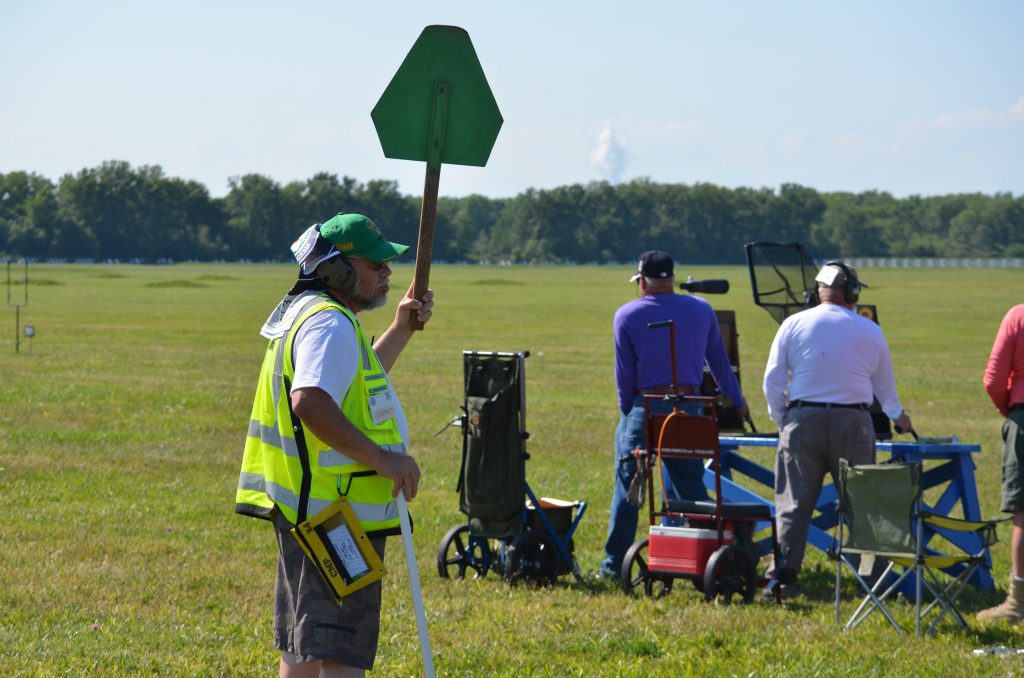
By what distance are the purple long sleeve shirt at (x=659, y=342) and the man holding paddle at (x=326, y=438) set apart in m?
4.35

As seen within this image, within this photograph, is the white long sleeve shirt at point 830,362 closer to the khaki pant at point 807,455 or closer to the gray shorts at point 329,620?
the khaki pant at point 807,455

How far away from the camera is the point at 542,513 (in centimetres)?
886

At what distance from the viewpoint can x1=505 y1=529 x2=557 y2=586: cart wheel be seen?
8.63 metres

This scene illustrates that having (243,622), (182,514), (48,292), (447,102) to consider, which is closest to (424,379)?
(182,514)

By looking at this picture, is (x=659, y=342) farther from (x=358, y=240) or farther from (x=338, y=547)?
(x=338, y=547)

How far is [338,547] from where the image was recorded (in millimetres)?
4430

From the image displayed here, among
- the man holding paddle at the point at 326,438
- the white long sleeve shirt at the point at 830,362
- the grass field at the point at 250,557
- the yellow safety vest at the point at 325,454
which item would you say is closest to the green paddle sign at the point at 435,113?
the man holding paddle at the point at 326,438

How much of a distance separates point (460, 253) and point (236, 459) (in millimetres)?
183670

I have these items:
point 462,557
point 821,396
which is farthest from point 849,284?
point 462,557

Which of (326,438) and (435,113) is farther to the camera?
(435,113)

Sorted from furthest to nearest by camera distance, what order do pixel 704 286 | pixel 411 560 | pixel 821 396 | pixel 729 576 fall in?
pixel 704 286 → pixel 821 396 → pixel 729 576 → pixel 411 560

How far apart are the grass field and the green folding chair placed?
21 cm

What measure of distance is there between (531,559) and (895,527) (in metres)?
2.36

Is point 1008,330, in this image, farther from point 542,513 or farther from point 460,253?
point 460,253
